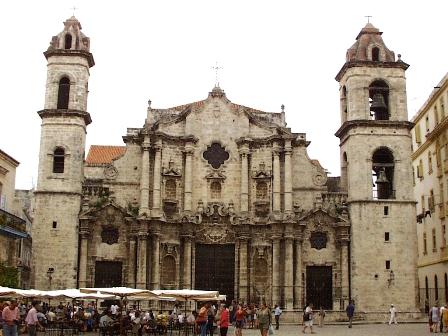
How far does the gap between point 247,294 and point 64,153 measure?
13.3 m

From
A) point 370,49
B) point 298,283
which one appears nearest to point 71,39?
point 370,49

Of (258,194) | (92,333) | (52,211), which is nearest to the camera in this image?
(92,333)

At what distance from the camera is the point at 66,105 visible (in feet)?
130

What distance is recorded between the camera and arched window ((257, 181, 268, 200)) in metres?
39.8

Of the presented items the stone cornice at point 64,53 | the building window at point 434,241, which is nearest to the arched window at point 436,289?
the building window at point 434,241

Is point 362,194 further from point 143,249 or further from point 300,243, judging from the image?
point 143,249

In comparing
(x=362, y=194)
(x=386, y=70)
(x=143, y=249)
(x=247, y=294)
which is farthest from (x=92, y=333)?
(x=386, y=70)

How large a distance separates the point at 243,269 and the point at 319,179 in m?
7.15

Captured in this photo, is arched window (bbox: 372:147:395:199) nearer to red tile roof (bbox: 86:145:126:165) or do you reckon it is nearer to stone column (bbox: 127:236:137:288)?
stone column (bbox: 127:236:137:288)

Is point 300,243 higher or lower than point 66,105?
lower

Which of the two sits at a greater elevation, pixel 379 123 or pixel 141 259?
pixel 379 123

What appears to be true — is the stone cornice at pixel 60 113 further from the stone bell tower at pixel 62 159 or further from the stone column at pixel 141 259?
the stone column at pixel 141 259

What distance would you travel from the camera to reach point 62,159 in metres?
38.6

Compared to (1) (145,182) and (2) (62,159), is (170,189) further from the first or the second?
(2) (62,159)
